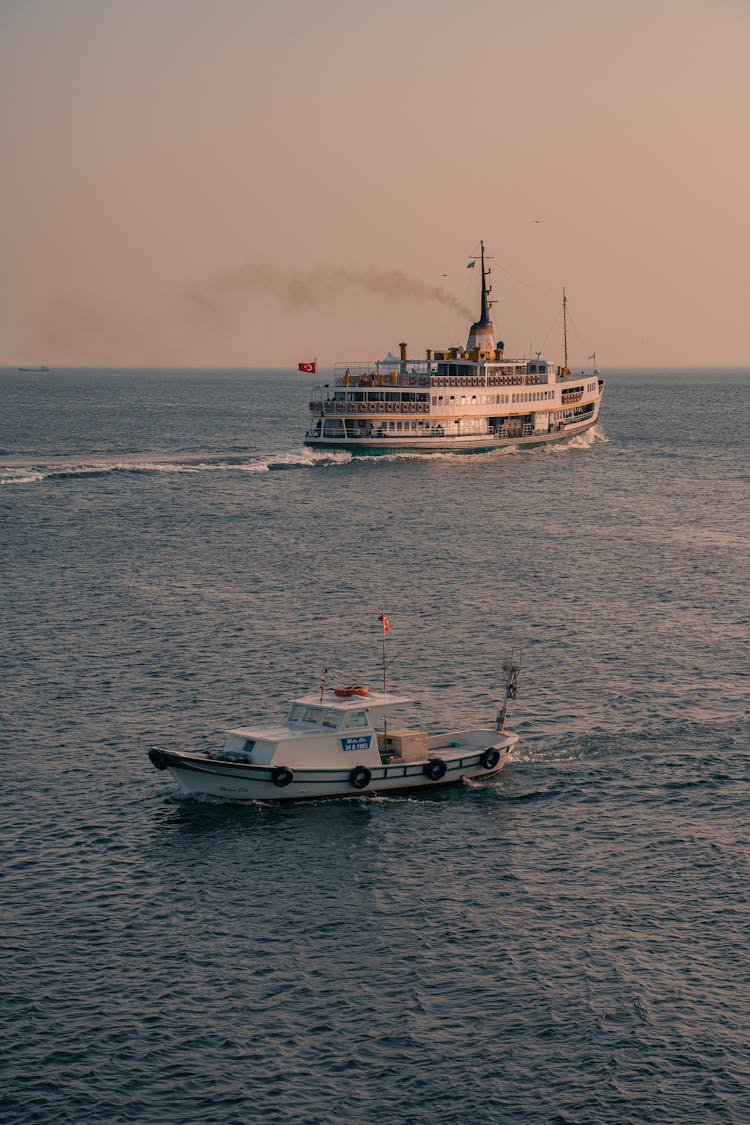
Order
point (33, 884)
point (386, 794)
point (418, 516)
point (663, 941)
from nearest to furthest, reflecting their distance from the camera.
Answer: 1. point (663, 941)
2. point (33, 884)
3. point (386, 794)
4. point (418, 516)

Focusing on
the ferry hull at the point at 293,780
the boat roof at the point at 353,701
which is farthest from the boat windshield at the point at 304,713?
the ferry hull at the point at 293,780

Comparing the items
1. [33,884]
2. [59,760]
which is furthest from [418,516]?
[33,884]

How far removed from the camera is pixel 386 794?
57.2 meters

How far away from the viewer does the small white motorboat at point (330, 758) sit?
54.8 meters

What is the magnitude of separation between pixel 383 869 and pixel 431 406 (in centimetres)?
13644

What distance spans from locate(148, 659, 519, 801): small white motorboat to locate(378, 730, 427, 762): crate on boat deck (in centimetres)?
4

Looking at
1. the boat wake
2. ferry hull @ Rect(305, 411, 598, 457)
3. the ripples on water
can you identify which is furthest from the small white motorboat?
ferry hull @ Rect(305, 411, 598, 457)

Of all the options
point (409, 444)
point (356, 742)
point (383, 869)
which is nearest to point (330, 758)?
point (356, 742)

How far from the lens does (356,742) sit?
5669 cm

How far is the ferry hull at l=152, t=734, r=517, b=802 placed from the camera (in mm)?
54406

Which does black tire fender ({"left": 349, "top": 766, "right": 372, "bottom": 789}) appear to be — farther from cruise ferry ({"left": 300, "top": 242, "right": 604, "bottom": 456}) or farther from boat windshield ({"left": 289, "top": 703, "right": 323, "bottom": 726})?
cruise ferry ({"left": 300, "top": 242, "right": 604, "bottom": 456})

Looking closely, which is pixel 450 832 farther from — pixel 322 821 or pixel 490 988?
pixel 490 988

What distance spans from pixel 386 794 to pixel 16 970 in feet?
65.3

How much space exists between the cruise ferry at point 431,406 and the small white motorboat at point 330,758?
114 meters
